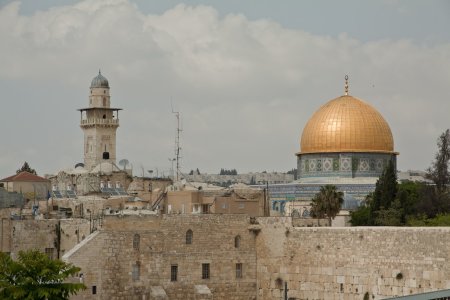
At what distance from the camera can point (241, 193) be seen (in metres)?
53.8

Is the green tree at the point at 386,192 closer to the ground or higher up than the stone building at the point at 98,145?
closer to the ground

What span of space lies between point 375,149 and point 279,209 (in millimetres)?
5294

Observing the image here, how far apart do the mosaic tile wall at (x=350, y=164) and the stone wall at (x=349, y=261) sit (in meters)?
21.0

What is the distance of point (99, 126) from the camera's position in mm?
73500

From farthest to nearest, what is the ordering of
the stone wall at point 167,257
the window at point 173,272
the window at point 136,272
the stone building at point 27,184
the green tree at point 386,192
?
1. the stone building at point 27,184
2. the green tree at point 386,192
3. the window at point 173,272
4. the window at point 136,272
5. the stone wall at point 167,257

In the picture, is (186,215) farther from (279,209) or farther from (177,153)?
(279,209)

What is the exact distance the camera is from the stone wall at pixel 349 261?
40531mm

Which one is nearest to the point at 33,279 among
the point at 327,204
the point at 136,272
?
the point at 136,272

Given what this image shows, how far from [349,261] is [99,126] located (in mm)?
32093

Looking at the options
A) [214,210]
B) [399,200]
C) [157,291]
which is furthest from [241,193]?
[157,291]

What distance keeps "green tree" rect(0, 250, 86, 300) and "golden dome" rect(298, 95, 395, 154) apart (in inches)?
1230

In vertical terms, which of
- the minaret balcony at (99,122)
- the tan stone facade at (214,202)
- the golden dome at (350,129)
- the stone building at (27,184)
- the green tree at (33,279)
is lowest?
the green tree at (33,279)

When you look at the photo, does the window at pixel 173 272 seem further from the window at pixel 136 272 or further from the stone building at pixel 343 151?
the stone building at pixel 343 151

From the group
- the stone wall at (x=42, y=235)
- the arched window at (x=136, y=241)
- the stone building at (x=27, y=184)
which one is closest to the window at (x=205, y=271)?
the arched window at (x=136, y=241)
